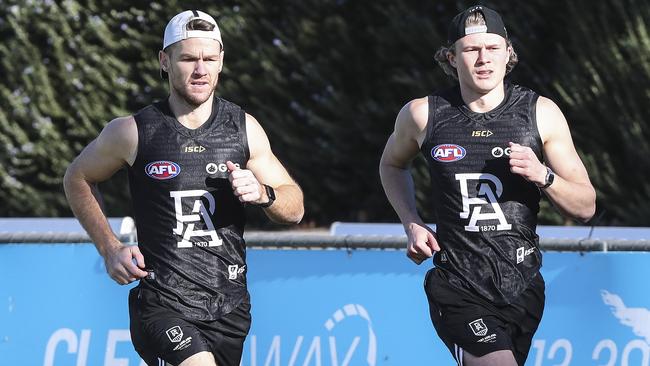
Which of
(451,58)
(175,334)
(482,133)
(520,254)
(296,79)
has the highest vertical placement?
(296,79)

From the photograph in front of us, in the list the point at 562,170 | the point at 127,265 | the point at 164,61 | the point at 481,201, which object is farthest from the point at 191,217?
the point at 562,170

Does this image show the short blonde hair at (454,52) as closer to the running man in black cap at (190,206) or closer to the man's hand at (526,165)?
the man's hand at (526,165)

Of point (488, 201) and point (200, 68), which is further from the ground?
point (200, 68)

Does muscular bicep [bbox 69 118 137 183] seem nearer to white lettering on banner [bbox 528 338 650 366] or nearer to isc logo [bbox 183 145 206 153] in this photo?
isc logo [bbox 183 145 206 153]

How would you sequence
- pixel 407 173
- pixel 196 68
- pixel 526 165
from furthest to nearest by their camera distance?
pixel 407 173 → pixel 196 68 → pixel 526 165

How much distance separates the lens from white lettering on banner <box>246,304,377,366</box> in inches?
287

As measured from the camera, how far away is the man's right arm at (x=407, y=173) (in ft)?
19.3

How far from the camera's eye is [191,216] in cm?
589

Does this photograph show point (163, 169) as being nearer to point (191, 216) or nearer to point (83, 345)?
point (191, 216)

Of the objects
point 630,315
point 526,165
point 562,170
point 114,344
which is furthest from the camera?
point 114,344

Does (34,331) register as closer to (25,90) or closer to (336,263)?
(336,263)

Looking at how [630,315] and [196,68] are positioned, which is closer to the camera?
[196,68]

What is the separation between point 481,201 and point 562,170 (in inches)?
15.2

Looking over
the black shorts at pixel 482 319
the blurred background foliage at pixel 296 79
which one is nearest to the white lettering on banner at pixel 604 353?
the black shorts at pixel 482 319
